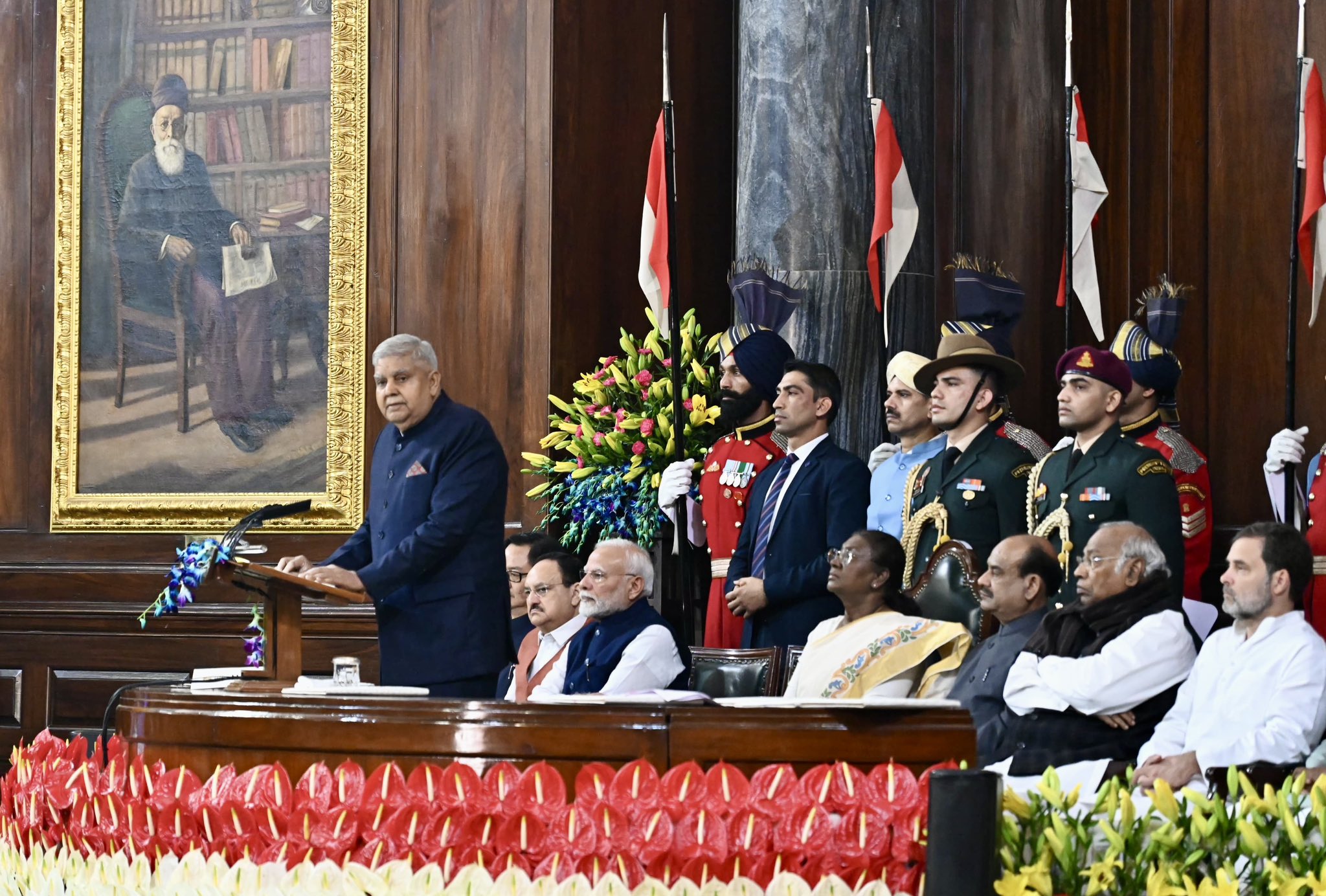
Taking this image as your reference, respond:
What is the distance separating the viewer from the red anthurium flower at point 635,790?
3734 mm

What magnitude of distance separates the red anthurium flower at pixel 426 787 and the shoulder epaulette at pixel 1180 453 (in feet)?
12.1

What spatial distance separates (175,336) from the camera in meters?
9.40

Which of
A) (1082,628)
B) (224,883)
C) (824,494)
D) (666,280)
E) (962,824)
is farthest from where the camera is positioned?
(666,280)

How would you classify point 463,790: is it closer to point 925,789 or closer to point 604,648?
point 925,789

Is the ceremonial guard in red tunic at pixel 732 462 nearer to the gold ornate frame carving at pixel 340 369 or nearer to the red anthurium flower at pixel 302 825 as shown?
the gold ornate frame carving at pixel 340 369

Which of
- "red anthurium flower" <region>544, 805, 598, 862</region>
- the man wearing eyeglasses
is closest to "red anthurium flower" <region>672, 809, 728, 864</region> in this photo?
"red anthurium flower" <region>544, 805, 598, 862</region>

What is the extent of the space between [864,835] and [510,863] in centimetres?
65

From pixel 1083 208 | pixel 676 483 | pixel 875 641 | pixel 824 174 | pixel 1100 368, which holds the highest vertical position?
pixel 824 174

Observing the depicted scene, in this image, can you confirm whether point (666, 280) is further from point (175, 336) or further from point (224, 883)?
point (224, 883)

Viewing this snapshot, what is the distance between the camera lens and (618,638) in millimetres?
6215

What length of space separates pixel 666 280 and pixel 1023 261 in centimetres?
186

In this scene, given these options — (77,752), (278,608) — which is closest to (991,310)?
(278,608)

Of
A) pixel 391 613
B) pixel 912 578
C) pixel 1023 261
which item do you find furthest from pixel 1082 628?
pixel 1023 261

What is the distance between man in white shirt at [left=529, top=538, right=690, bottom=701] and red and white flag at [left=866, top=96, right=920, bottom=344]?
6.40 feet
